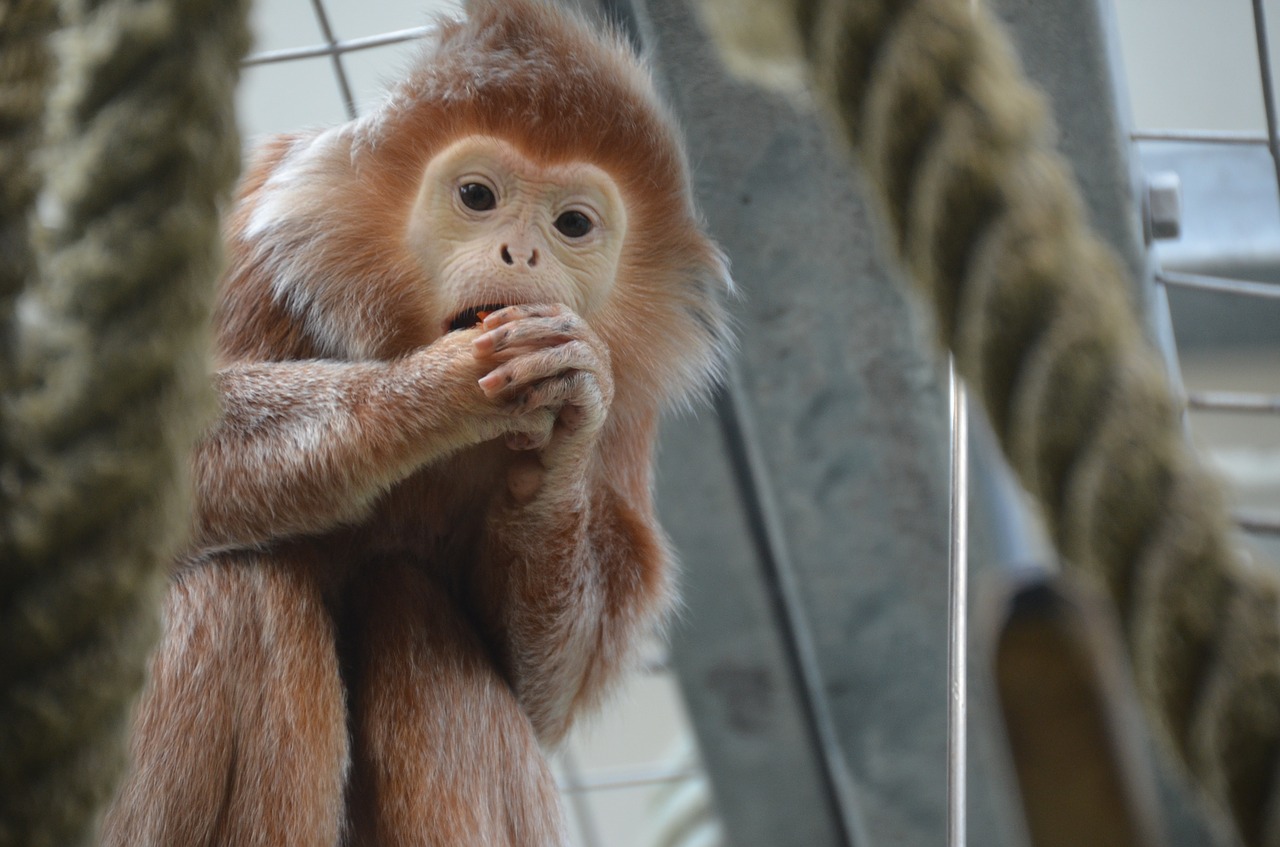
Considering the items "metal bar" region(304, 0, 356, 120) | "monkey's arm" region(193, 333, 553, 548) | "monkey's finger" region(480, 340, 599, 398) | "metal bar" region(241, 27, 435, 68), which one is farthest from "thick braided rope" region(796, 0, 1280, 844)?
"metal bar" region(241, 27, 435, 68)

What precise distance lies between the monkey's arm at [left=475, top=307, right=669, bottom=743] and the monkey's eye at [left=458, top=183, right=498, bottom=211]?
35 cm

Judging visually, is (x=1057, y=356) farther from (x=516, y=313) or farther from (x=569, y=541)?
(x=569, y=541)

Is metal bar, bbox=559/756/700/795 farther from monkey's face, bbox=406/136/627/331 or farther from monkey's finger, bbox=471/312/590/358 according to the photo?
monkey's finger, bbox=471/312/590/358

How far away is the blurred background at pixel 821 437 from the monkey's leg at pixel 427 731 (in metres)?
0.43

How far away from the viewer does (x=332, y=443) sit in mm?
1731

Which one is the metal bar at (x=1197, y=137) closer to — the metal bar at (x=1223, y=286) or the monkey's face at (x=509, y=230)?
the metal bar at (x=1223, y=286)

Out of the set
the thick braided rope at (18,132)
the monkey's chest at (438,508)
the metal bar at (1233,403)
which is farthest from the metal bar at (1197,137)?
the thick braided rope at (18,132)

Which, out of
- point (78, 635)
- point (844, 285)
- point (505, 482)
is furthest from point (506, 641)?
point (78, 635)

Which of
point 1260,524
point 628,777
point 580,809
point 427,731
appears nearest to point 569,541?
point 427,731

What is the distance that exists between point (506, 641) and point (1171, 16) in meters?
3.46

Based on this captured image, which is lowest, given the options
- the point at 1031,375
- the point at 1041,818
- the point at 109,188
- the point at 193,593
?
the point at 193,593

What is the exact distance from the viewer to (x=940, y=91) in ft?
2.92

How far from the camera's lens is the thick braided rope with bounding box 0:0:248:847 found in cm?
75

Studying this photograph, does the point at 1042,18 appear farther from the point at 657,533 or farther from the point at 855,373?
the point at 657,533
